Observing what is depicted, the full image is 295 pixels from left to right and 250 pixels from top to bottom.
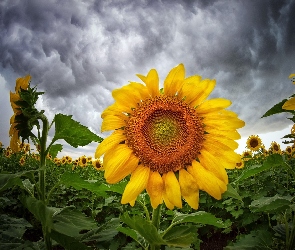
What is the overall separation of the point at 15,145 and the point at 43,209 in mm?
577

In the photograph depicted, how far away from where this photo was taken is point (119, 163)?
1.50 m

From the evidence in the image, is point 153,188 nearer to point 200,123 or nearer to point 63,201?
point 200,123

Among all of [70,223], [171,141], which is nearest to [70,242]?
[70,223]

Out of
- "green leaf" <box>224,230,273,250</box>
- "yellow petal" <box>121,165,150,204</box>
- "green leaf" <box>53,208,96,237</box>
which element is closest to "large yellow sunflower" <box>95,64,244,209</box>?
A: "yellow petal" <box>121,165,150,204</box>

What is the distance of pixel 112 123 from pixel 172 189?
0.41 m

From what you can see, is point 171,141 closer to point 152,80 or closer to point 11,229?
point 152,80

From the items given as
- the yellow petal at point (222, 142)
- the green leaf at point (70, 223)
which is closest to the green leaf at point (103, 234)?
the green leaf at point (70, 223)

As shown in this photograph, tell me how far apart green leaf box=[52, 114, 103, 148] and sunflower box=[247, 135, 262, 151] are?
8898 mm

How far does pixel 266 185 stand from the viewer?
223 inches

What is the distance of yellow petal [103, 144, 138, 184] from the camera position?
1.50m

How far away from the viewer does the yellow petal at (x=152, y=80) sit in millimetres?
1501

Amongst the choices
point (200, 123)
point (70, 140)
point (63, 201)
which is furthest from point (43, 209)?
point (63, 201)

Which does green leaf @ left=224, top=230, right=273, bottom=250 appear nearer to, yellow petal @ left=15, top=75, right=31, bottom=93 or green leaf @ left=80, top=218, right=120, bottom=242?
green leaf @ left=80, top=218, right=120, bottom=242

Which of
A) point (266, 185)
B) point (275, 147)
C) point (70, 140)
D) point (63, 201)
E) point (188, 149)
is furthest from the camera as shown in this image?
point (275, 147)
